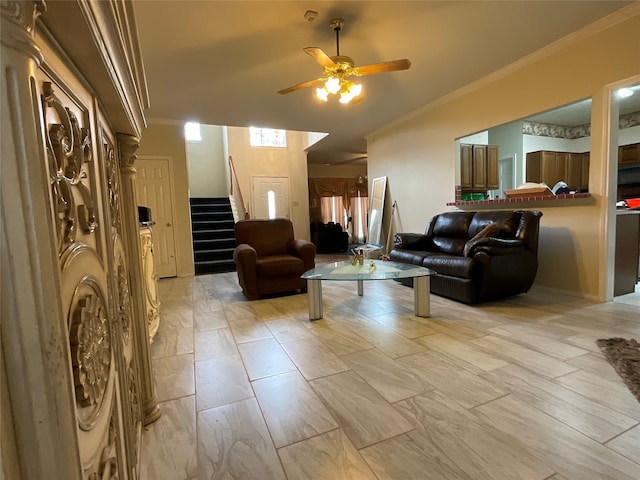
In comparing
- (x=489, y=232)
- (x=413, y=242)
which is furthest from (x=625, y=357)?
(x=413, y=242)

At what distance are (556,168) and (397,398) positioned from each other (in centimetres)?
632

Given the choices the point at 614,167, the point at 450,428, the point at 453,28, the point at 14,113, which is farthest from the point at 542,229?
the point at 14,113

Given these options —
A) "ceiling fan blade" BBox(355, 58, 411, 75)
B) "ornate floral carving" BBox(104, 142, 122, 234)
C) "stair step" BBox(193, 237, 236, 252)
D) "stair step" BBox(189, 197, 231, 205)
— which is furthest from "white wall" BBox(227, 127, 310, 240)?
"ornate floral carving" BBox(104, 142, 122, 234)

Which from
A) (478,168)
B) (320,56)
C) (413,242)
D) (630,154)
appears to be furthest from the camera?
(630,154)

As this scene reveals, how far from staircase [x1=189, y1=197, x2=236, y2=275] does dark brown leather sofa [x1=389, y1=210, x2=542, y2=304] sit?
3.64 m

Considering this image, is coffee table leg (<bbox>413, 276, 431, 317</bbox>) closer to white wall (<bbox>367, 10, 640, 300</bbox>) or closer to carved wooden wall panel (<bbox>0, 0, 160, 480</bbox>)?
white wall (<bbox>367, 10, 640, 300</bbox>)

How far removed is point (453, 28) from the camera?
9.16 feet

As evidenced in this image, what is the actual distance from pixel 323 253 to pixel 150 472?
6.81 meters

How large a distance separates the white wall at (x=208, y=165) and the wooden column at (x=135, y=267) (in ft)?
22.8

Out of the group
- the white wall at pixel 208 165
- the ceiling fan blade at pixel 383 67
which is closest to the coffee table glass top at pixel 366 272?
the ceiling fan blade at pixel 383 67

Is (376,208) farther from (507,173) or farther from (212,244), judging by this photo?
(212,244)

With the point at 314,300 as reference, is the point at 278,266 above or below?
above

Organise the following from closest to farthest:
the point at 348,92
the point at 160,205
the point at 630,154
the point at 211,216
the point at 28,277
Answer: the point at 28,277
the point at 348,92
the point at 160,205
the point at 630,154
the point at 211,216

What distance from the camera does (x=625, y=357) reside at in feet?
6.23
